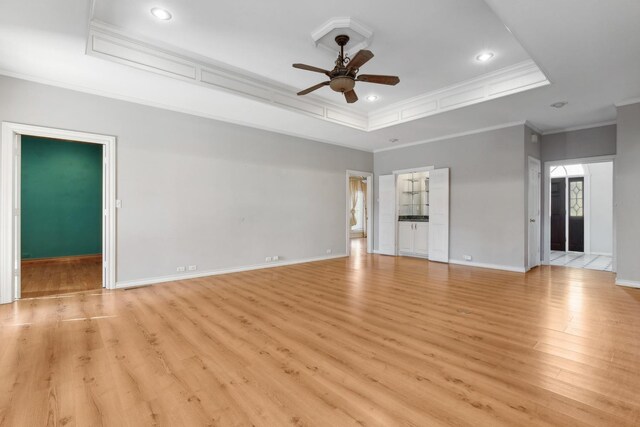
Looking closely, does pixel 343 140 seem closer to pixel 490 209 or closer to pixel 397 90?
pixel 397 90

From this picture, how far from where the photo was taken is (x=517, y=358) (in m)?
2.36

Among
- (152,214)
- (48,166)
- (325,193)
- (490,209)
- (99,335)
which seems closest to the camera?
(99,335)

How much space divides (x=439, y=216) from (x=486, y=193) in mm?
1093

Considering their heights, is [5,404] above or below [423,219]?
below

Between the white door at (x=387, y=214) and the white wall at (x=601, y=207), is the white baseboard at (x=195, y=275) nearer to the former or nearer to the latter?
the white door at (x=387, y=214)

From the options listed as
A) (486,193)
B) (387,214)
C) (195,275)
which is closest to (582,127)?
(486,193)

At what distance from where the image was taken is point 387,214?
26.2 feet

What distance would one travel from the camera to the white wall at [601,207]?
25.5 feet

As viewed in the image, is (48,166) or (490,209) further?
(48,166)

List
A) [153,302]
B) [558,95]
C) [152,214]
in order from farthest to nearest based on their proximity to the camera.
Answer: [152,214], [558,95], [153,302]

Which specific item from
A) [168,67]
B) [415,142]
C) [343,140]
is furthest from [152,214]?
[415,142]

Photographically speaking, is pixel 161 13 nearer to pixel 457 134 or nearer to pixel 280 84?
pixel 280 84

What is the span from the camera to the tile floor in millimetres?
6289

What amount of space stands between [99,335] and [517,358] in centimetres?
368
